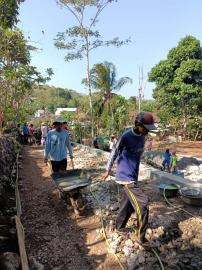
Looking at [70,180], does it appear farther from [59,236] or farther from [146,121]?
[146,121]

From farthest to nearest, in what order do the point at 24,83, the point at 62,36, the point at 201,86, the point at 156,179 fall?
the point at 201,86
the point at 62,36
the point at 24,83
the point at 156,179

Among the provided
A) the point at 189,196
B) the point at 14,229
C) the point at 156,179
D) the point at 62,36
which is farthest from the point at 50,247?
the point at 62,36

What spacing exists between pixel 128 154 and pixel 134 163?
16 centimetres

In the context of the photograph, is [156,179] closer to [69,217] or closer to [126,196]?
[69,217]

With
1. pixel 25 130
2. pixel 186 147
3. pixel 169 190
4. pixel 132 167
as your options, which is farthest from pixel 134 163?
pixel 186 147

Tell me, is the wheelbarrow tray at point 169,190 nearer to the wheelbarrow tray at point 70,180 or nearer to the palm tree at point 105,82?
the wheelbarrow tray at point 70,180

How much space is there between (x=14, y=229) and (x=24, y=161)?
959 cm

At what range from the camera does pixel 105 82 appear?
29.4m

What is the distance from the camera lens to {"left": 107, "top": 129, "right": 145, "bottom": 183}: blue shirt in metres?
4.89

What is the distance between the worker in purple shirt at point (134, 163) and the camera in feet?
15.6

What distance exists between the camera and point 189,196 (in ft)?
20.9

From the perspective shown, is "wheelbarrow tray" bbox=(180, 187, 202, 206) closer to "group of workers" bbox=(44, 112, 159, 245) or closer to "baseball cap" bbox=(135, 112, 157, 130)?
"group of workers" bbox=(44, 112, 159, 245)

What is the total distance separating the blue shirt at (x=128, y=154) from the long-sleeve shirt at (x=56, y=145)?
2.56 meters

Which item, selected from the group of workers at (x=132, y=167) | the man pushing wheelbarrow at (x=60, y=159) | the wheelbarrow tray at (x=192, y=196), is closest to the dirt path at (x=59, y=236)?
the man pushing wheelbarrow at (x=60, y=159)
